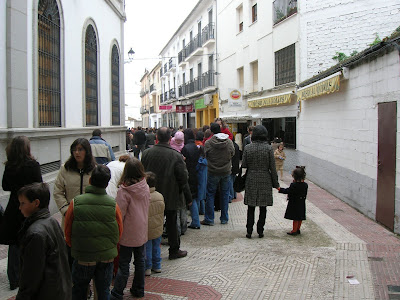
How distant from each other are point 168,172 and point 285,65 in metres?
10.9

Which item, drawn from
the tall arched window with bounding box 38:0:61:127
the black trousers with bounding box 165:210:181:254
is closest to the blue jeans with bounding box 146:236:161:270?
the black trousers with bounding box 165:210:181:254

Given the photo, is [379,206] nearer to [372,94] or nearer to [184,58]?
[372,94]

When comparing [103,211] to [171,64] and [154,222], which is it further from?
[171,64]

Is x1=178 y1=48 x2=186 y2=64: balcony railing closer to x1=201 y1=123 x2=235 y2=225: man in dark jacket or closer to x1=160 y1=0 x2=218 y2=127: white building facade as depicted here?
x1=160 y1=0 x2=218 y2=127: white building facade

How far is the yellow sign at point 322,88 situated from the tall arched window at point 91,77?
6.22 m

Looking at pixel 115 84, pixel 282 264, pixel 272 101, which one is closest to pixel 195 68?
pixel 272 101

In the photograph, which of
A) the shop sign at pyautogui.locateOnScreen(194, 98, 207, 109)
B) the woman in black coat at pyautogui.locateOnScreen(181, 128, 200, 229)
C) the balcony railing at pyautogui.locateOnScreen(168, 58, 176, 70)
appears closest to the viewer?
the woman in black coat at pyautogui.locateOnScreen(181, 128, 200, 229)

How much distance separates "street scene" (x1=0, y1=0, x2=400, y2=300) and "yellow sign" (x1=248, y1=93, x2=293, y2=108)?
3.4 inches

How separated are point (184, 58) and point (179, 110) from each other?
14.3 feet

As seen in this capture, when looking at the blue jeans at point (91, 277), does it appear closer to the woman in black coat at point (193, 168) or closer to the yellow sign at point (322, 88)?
the woman in black coat at point (193, 168)

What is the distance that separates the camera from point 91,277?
3.54 m

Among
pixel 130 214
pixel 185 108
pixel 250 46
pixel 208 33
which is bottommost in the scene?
pixel 130 214

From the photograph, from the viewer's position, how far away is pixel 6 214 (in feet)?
13.5

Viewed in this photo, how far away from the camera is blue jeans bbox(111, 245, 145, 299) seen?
4.05m
